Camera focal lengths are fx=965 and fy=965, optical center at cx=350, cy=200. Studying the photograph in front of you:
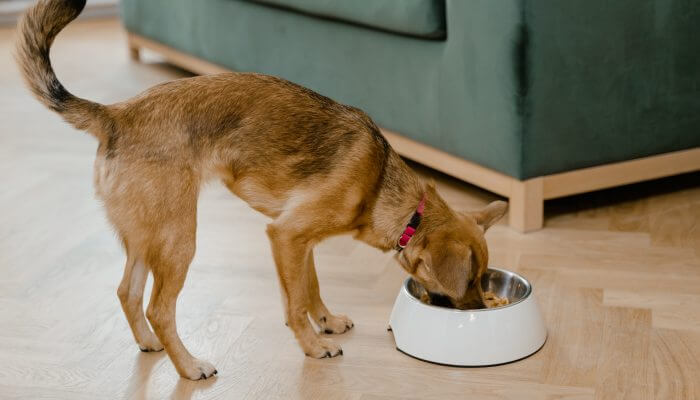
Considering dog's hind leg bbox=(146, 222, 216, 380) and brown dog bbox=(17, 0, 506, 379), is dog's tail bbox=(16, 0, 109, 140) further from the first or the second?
dog's hind leg bbox=(146, 222, 216, 380)

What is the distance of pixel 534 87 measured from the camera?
10.0ft

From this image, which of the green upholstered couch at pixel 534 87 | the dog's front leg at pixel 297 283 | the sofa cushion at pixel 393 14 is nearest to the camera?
the dog's front leg at pixel 297 283

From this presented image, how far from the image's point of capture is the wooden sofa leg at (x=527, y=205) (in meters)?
3.16

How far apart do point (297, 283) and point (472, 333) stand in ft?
1.47

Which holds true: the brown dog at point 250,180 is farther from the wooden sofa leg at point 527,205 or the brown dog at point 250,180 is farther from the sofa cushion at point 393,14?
the sofa cushion at point 393,14

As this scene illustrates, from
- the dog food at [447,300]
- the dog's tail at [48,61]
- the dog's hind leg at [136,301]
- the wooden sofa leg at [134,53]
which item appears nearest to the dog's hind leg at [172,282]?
the dog's hind leg at [136,301]

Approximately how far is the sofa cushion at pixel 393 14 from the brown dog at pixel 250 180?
877 millimetres

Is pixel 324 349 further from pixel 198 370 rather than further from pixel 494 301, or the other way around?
pixel 494 301

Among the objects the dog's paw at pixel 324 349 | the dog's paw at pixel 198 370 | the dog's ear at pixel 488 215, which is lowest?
the dog's paw at pixel 324 349

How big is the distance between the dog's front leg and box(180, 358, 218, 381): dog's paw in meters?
0.24

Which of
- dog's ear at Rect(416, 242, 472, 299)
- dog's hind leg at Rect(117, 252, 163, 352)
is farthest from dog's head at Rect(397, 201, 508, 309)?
dog's hind leg at Rect(117, 252, 163, 352)

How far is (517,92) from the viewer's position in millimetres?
3043

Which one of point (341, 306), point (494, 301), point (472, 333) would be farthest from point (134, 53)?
point (472, 333)

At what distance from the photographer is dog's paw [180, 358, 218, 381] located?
2318 millimetres
